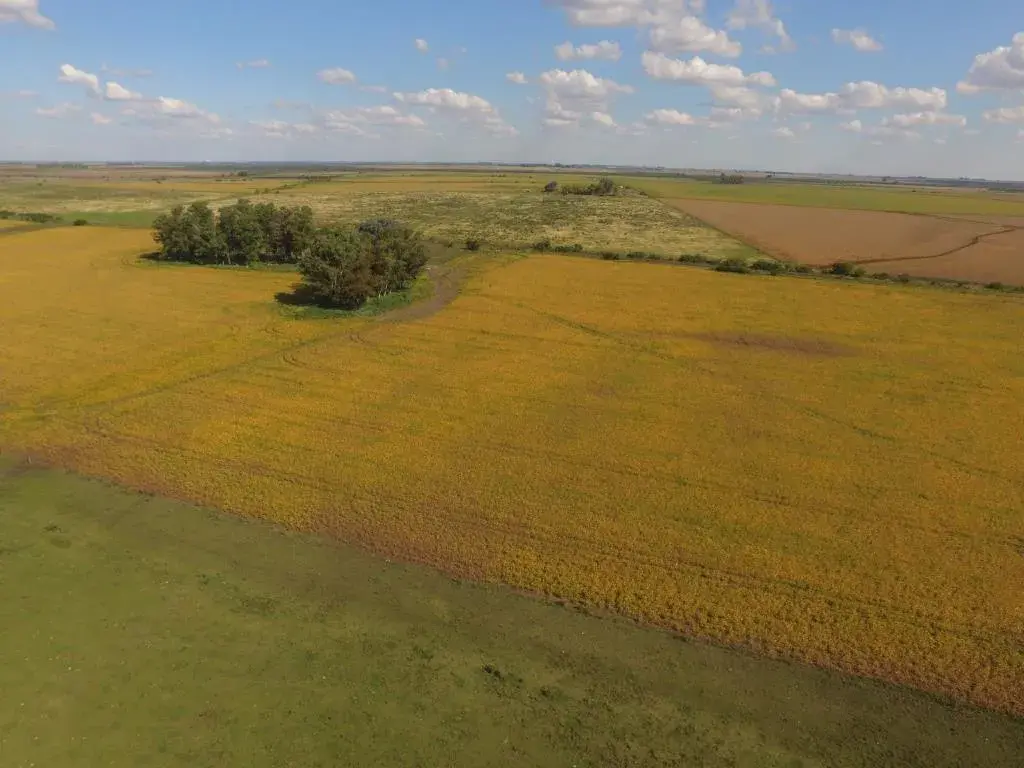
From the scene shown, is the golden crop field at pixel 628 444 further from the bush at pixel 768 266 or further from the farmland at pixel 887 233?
the farmland at pixel 887 233

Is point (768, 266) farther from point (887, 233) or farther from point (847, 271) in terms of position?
point (887, 233)

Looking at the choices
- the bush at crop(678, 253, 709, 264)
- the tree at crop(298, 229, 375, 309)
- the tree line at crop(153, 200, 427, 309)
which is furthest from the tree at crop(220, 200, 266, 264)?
the bush at crop(678, 253, 709, 264)

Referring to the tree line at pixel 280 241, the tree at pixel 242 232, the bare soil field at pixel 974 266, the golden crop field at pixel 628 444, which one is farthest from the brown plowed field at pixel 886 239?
the tree at pixel 242 232

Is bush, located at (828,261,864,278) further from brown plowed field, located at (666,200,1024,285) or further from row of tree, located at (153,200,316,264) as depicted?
row of tree, located at (153,200,316,264)

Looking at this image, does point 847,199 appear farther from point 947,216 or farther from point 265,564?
point 265,564

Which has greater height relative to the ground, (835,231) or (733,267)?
(835,231)

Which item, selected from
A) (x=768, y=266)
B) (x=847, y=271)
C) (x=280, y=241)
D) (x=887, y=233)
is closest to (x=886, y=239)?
(x=887, y=233)

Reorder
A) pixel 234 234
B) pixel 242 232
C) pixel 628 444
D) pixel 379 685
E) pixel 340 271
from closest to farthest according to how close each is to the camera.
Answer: pixel 379 685, pixel 628 444, pixel 340 271, pixel 242 232, pixel 234 234
